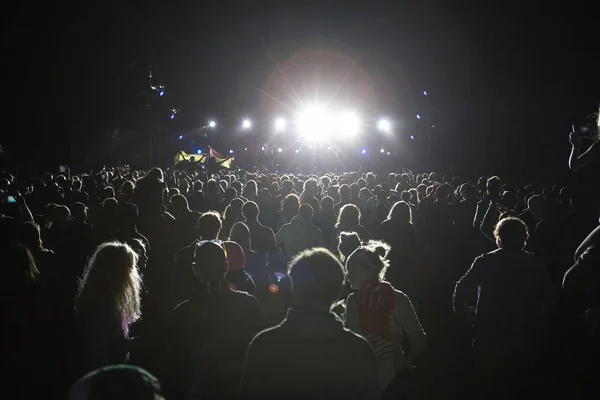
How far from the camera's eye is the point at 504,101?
83.0ft

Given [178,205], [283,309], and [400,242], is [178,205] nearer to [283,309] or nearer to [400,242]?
[283,309]

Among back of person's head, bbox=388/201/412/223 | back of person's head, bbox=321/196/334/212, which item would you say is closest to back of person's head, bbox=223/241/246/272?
back of person's head, bbox=388/201/412/223

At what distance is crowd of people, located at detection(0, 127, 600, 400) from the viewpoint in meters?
2.62

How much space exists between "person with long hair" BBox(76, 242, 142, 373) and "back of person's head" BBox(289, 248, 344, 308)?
1.69 metres

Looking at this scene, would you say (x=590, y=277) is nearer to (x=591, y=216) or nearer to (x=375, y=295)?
(x=375, y=295)

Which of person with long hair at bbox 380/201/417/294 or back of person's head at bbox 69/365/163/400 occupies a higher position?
person with long hair at bbox 380/201/417/294

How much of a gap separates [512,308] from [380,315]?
58.9 inches

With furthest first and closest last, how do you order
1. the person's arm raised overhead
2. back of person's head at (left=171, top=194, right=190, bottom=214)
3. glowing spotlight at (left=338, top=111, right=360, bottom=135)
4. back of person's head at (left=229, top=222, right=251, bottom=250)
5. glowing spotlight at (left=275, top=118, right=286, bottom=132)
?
1. glowing spotlight at (left=338, top=111, right=360, bottom=135)
2. glowing spotlight at (left=275, top=118, right=286, bottom=132)
3. back of person's head at (left=171, top=194, right=190, bottom=214)
4. back of person's head at (left=229, top=222, right=251, bottom=250)
5. the person's arm raised overhead

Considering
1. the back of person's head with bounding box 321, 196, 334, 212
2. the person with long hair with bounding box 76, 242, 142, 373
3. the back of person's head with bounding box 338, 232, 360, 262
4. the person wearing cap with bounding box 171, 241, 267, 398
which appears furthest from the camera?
the back of person's head with bounding box 321, 196, 334, 212

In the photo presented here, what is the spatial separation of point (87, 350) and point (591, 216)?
6794 mm

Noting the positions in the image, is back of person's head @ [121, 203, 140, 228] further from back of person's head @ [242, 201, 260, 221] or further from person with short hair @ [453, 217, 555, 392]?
person with short hair @ [453, 217, 555, 392]

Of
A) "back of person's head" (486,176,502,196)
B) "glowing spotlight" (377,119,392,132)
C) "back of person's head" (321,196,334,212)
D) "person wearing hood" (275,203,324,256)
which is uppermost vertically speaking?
"glowing spotlight" (377,119,392,132)

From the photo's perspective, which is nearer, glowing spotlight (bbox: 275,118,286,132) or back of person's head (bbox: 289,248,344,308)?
back of person's head (bbox: 289,248,344,308)

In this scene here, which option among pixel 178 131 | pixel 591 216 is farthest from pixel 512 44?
pixel 178 131
